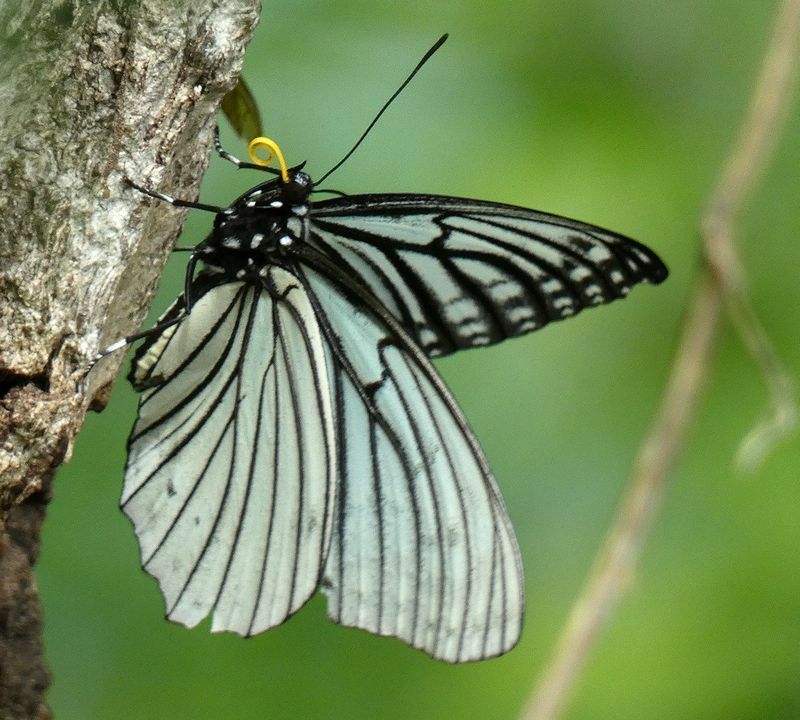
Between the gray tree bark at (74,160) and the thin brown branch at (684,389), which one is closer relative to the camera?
the gray tree bark at (74,160)

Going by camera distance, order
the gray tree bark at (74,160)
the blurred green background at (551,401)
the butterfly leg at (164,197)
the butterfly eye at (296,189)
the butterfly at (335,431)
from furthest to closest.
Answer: the blurred green background at (551,401)
the butterfly at (335,431)
the butterfly eye at (296,189)
the butterfly leg at (164,197)
the gray tree bark at (74,160)

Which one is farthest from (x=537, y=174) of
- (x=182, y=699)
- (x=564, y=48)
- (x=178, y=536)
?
(x=182, y=699)

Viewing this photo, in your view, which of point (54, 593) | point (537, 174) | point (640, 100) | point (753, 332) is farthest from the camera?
point (640, 100)

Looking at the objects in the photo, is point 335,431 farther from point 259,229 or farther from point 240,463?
point 259,229

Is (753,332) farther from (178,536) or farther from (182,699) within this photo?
(182,699)

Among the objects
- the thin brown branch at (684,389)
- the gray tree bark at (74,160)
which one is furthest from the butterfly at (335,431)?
the gray tree bark at (74,160)

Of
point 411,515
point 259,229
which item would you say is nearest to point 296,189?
point 259,229

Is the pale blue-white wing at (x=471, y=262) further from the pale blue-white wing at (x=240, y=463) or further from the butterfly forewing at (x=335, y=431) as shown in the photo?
the pale blue-white wing at (x=240, y=463)
